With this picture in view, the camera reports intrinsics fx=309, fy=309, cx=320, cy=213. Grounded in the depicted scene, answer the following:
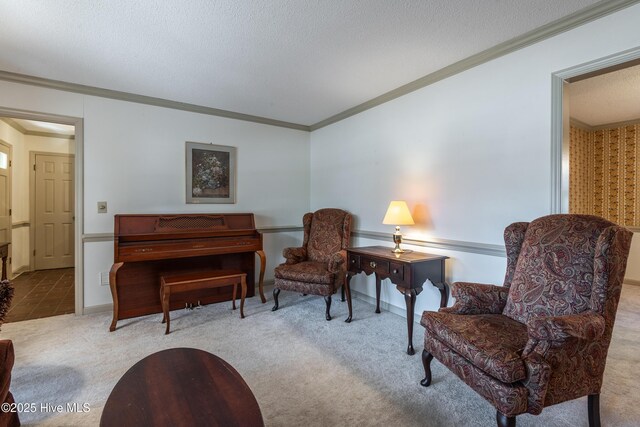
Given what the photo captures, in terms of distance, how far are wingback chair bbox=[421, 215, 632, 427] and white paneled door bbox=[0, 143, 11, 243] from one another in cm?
577

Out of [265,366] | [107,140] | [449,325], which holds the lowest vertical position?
[265,366]

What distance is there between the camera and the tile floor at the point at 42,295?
10.7 feet

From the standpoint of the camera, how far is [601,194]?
15.6 feet

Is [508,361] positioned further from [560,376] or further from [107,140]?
[107,140]

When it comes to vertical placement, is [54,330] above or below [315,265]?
below

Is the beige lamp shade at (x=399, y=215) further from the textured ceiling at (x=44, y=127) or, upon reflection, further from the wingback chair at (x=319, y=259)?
the textured ceiling at (x=44, y=127)

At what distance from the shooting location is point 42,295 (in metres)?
3.88

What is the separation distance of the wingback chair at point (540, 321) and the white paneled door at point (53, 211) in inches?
246

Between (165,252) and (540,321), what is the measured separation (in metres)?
3.09

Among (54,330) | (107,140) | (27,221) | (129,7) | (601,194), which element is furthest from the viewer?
(27,221)

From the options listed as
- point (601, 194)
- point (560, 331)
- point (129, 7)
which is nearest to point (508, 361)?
point (560, 331)

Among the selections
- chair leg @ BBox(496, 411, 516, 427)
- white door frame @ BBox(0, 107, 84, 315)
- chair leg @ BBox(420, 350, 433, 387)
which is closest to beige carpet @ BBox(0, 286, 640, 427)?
chair leg @ BBox(420, 350, 433, 387)

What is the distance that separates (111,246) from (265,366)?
2308 mm

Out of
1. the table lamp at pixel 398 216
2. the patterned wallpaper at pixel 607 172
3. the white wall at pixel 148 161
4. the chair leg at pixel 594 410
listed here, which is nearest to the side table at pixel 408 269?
the table lamp at pixel 398 216
